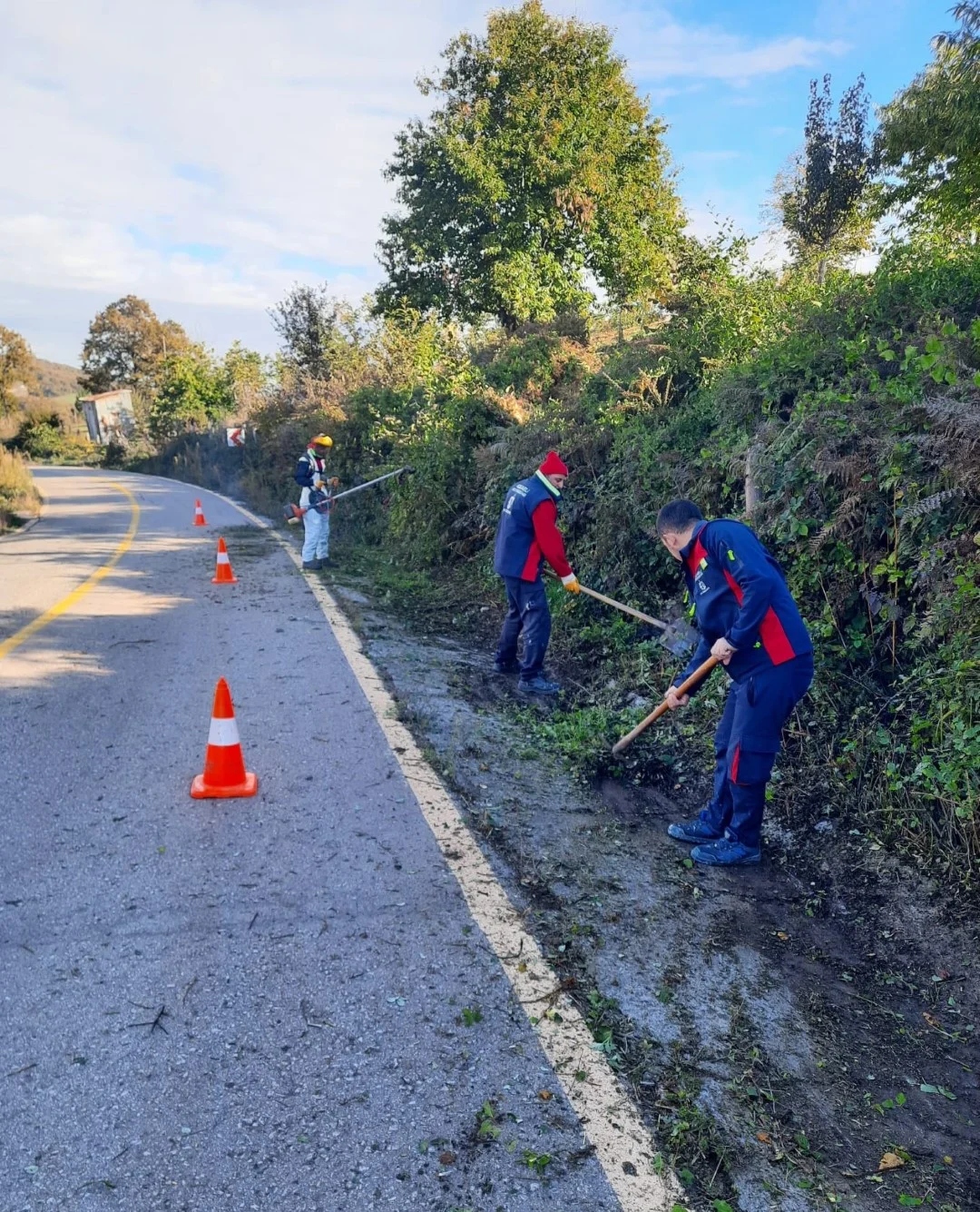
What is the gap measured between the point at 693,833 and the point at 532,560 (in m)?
3.08

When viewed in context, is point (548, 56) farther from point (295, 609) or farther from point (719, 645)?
point (719, 645)

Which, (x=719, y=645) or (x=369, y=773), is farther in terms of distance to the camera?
(x=369, y=773)

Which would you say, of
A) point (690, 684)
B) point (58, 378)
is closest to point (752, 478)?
point (690, 684)

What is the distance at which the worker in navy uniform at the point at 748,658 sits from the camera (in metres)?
4.06

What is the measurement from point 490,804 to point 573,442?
16.8ft

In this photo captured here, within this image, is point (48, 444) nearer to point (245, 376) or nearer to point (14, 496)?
point (245, 376)

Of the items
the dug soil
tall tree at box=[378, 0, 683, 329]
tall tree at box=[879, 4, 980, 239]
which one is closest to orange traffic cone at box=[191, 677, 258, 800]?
the dug soil

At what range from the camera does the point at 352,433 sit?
17812 millimetres

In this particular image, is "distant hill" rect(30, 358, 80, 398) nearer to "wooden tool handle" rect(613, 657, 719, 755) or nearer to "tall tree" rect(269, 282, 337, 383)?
"tall tree" rect(269, 282, 337, 383)

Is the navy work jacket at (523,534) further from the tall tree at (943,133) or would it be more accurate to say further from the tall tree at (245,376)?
the tall tree at (245,376)

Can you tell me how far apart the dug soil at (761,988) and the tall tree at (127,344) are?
78847mm

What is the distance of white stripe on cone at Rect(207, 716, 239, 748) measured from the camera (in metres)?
4.43

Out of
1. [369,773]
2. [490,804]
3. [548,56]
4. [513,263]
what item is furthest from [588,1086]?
→ [548,56]

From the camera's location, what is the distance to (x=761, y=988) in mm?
3113
